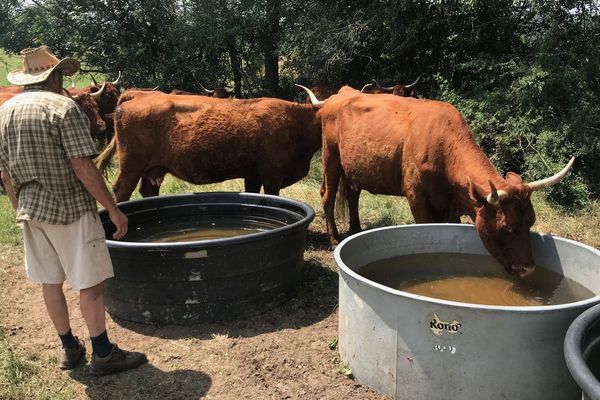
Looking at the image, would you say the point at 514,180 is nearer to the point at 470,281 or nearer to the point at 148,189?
the point at 470,281

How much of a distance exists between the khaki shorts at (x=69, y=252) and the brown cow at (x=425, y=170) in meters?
2.65

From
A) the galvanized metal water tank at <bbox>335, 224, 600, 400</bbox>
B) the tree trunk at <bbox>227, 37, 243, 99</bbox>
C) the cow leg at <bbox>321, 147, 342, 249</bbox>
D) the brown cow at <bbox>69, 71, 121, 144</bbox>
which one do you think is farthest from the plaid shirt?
the tree trunk at <bbox>227, 37, 243, 99</bbox>

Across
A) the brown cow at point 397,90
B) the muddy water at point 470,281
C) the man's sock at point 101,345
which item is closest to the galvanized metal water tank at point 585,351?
the muddy water at point 470,281

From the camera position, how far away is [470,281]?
404 cm

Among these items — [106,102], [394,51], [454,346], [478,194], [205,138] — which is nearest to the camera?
[454,346]

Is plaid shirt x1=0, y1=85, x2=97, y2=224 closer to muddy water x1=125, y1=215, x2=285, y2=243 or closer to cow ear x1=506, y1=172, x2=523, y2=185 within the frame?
muddy water x1=125, y1=215, x2=285, y2=243

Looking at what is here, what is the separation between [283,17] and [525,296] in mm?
13514

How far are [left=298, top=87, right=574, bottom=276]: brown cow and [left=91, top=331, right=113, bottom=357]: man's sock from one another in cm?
274

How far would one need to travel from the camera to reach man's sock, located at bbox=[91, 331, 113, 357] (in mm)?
3653

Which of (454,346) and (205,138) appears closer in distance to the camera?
(454,346)

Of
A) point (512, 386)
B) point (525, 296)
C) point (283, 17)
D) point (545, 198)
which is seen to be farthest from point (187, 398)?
point (283, 17)

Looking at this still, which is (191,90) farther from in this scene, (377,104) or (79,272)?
(79,272)

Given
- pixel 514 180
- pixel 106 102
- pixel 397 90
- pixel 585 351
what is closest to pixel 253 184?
pixel 514 180

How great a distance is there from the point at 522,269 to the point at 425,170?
1421 mm
